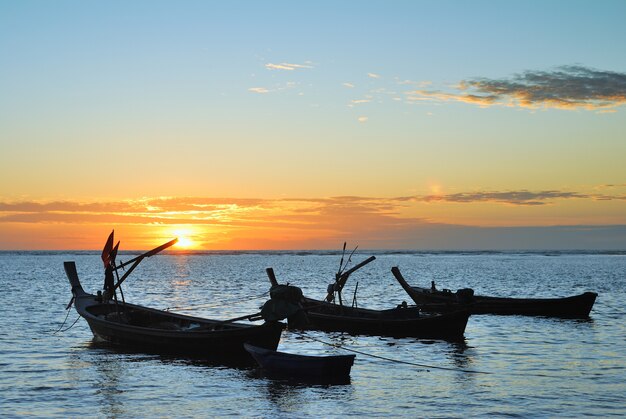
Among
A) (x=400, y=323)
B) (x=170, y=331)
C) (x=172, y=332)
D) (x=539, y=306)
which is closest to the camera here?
(x=172, y=332)

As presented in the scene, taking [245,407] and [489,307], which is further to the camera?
[489,307]

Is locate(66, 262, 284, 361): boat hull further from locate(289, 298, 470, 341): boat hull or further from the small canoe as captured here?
locate(289, 298, 470, 341): boat hull

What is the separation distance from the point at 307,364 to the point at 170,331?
7269 millimetres

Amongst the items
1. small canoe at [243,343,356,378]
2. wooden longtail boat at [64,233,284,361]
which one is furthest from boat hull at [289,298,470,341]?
small canoe at [243,343,356,378]

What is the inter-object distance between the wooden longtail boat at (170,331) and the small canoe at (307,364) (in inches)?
67.3

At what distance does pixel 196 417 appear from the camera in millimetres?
19062

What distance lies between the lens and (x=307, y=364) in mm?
22578

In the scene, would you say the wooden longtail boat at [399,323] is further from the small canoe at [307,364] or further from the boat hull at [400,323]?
the small canoe at [307,364]

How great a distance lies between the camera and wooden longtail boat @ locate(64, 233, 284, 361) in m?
25.6

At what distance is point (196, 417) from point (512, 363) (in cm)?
1316

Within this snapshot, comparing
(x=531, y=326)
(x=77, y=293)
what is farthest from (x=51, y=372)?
(x=531, y=326)

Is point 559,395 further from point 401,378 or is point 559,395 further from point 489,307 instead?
point 489,307

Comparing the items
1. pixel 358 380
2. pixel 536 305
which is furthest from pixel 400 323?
pixel 536 305

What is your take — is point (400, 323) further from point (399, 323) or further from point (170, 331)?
point (170, 331)
